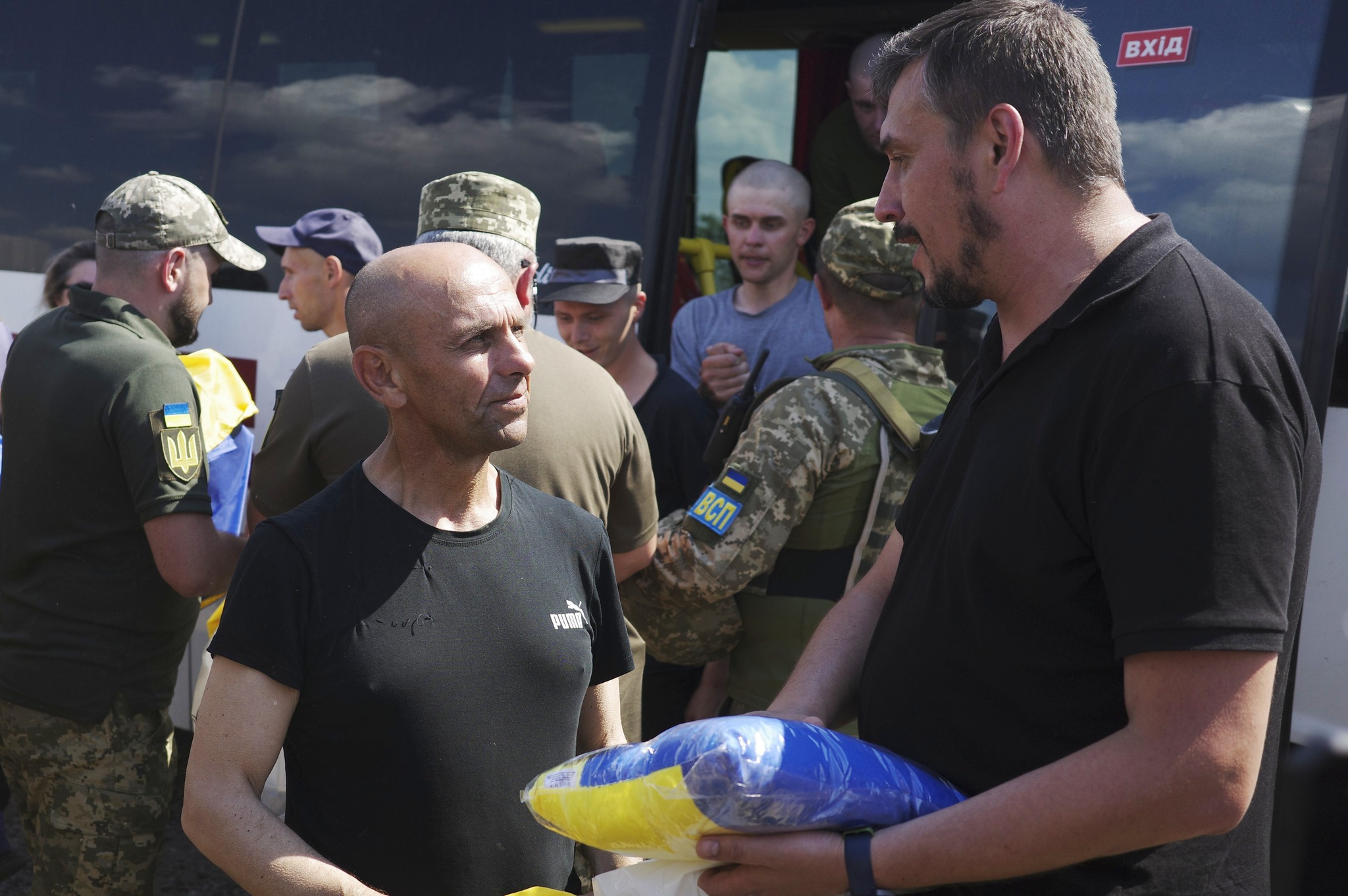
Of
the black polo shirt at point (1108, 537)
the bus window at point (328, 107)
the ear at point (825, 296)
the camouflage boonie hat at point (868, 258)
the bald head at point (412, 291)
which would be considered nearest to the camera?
the black polo shirt at point (1108, 537)

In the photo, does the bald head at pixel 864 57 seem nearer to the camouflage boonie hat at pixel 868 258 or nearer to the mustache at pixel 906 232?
the camouflage boonie hat at pixel 868 258

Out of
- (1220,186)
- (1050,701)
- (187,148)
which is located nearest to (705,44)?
(1220,186)

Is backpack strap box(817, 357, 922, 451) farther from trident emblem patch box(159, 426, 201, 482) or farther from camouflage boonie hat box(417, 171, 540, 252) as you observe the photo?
trident emblem patch box(159, 426, 201, 482)

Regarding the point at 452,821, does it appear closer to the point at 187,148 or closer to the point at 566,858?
the point at 566,858

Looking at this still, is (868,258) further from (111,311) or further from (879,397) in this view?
(111,311)

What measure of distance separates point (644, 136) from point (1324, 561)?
2051 mm

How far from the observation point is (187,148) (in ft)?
13.0

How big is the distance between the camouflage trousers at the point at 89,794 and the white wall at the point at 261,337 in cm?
130

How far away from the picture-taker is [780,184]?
3834mm

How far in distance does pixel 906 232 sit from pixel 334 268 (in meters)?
2.22

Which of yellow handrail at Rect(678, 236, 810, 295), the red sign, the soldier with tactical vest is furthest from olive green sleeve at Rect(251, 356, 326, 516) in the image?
yellow handrail at Rect(678, 236, 810, 295)

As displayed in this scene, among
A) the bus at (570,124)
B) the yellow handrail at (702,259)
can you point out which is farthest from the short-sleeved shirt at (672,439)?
the yellow handrail at (702,259)

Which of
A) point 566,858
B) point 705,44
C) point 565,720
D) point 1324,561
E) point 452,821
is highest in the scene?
point 705,44

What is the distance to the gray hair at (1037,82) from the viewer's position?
1346mm
